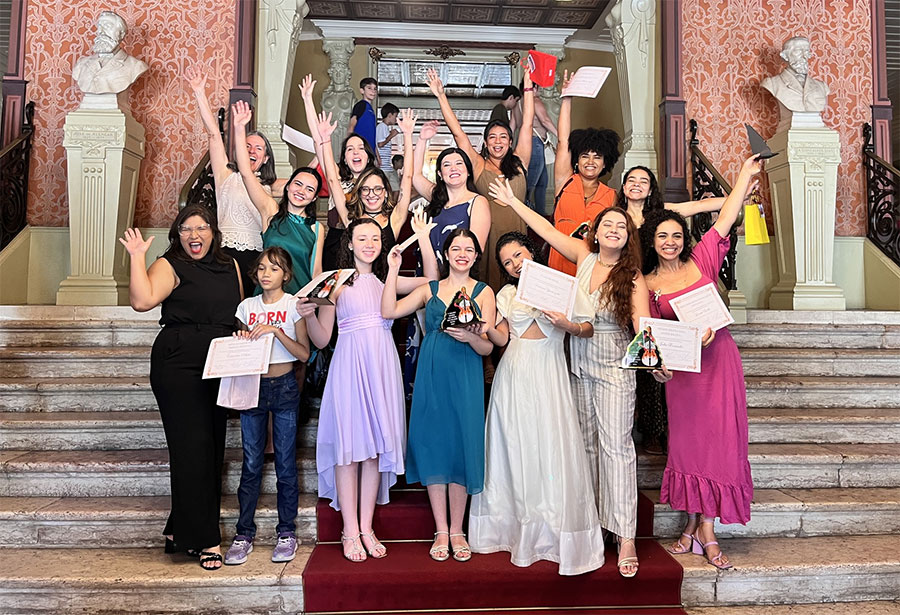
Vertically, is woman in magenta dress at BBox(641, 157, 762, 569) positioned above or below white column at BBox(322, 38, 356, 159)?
below

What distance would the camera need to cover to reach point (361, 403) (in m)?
2.89

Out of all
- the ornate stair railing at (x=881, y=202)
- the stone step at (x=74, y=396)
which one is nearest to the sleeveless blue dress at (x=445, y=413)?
the stone step at (x=74, y=396)

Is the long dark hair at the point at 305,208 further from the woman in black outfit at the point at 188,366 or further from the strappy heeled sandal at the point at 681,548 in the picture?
the strappy heeled sandal at the point at 681,548

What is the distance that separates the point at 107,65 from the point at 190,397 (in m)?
4.39

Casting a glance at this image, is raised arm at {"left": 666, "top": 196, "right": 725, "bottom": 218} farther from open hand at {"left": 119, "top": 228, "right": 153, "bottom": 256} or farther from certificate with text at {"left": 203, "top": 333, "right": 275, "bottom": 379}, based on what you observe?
open hand at {"left": 119, "top": 228, "right": 153, "bottom": 256}

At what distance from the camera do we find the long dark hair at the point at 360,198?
338 cm

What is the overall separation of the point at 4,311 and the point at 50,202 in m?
1.73

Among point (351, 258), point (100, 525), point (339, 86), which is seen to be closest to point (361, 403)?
point (351, 258)

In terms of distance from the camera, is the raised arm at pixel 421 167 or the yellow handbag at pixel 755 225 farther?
the raised arm at pixel 421 167

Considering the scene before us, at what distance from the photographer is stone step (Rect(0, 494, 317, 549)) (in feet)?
10.0

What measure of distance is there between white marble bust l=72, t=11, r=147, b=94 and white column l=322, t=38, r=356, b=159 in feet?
11.8

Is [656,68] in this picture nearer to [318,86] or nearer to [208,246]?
[318,86]

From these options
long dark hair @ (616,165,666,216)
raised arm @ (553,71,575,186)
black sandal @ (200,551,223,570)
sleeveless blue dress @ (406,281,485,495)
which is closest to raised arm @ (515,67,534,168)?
raised arm @ (553,71,575,186)

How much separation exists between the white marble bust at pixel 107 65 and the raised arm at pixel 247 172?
121 inches
